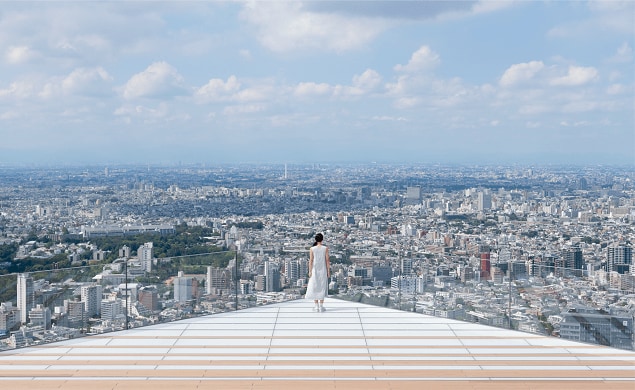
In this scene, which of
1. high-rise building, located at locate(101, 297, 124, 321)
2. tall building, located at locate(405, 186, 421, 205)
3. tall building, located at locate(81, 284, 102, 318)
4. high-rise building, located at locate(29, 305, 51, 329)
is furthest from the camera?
tall building, located at locate(405, 186, 421, 205)

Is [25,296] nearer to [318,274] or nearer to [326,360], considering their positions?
[326,360]

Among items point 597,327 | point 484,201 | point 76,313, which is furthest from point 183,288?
point 484,201

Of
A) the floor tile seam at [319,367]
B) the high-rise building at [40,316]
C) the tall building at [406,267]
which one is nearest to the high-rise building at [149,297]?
the high-rise building at [40,316]

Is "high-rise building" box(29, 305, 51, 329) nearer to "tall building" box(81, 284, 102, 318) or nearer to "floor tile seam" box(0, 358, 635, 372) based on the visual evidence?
"tall building" box(81, 284, 102, 318)

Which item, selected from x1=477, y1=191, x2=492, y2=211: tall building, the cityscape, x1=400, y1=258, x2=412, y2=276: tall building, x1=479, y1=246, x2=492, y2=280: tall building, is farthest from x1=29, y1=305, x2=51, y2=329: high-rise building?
x1=477, y1=191, x2=492, y2=211: tall building

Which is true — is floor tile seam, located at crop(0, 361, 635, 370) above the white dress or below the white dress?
below

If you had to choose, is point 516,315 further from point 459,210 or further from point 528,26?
point 528,26
